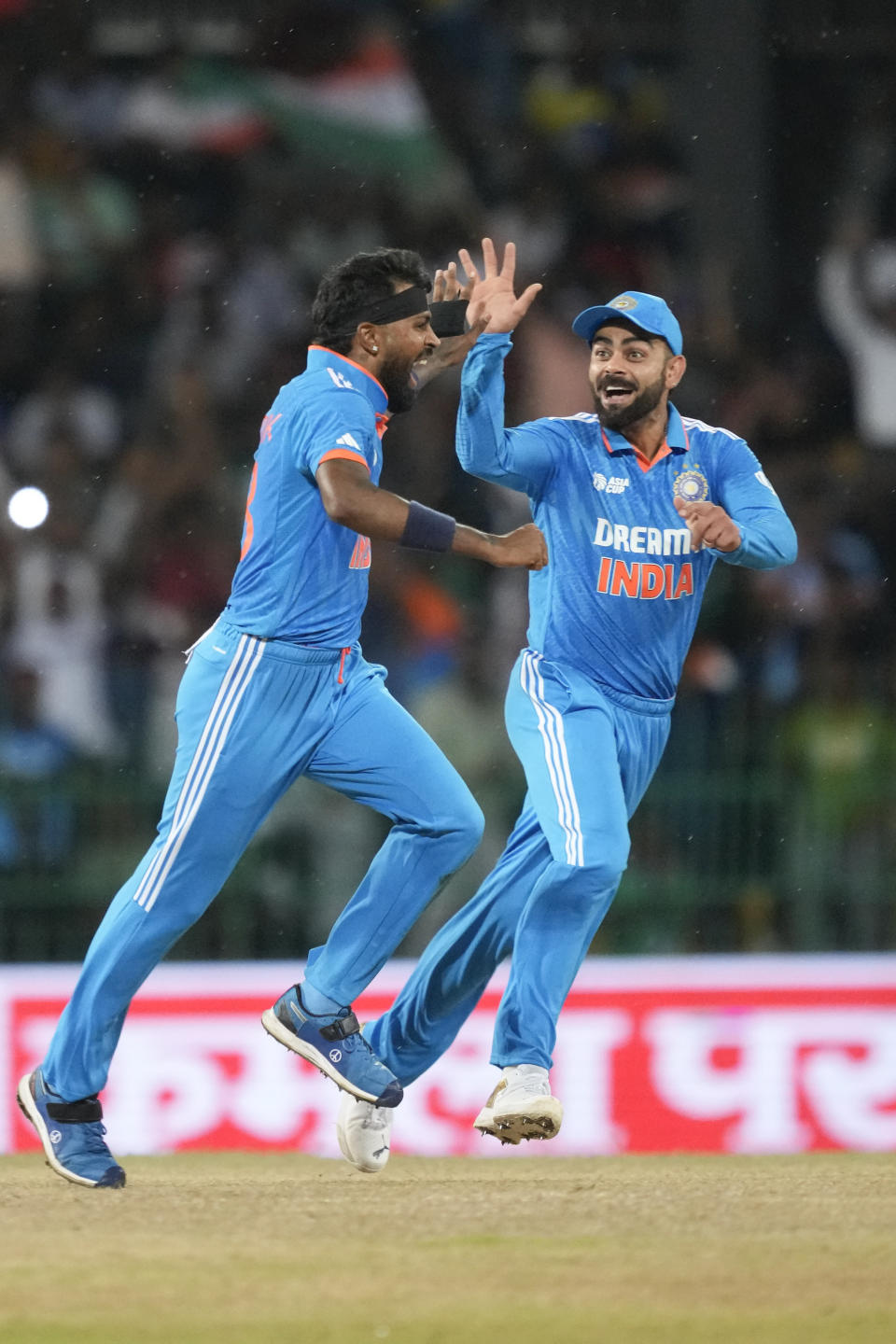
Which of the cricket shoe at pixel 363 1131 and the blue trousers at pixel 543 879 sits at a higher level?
the blue trousers at pixel 543 879

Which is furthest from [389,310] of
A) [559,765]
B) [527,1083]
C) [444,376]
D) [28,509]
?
[444,376]

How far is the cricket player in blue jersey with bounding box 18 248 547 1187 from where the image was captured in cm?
568

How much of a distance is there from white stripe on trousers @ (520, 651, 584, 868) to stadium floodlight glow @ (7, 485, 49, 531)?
448 centimetres

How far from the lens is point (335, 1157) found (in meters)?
8.34

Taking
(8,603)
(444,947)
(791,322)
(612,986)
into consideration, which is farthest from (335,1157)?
(791,322)

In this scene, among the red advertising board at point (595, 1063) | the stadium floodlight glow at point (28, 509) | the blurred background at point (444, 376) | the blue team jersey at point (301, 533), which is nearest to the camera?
the blue team jersey at point (301, 533)

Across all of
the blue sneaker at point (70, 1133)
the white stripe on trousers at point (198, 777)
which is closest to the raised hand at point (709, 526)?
the white stripe on trousers at point (198, 777)

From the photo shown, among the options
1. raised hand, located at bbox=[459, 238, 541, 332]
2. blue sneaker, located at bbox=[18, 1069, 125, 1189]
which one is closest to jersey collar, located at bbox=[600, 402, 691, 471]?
raised hand, located at bbox=[459, 238, 541, 332]

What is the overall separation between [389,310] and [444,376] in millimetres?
5945

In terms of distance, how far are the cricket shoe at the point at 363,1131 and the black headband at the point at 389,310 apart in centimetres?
220

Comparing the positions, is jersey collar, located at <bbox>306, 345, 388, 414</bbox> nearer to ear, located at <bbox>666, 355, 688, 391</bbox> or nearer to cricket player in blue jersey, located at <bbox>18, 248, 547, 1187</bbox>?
cricket player in blue jersey, located at <bbox>18, 248, 547, 1187</bbox>

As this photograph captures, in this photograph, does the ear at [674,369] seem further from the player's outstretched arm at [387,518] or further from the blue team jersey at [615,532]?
the player's outstretched arm at [387,518]

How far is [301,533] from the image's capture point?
19.0 feet

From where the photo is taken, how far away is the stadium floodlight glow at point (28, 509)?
10195 millimetres
